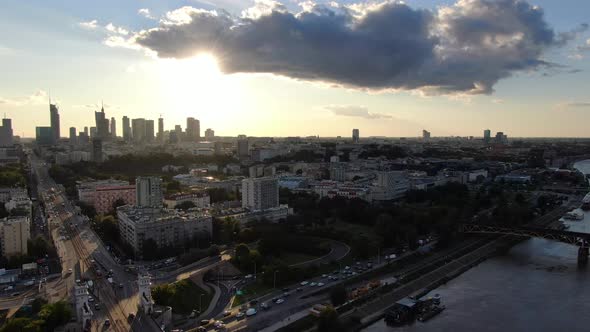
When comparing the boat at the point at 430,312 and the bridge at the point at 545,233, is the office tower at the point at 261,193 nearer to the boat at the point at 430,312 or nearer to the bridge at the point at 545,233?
the bridge at the point at 545,233

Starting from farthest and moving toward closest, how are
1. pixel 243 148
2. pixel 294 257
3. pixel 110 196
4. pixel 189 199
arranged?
pixel 243 148 → pixel 110 196 → pixel 189 199 → pixel 294 257

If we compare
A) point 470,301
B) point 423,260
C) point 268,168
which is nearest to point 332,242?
→ point 423,260

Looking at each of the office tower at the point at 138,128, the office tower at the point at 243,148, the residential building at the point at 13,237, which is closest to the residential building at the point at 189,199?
the residential building at the point at 13,237

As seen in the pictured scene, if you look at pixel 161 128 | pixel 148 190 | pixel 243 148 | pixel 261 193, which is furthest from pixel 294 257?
pixel 161 128

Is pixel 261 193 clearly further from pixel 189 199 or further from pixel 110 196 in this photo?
pixel 110 196

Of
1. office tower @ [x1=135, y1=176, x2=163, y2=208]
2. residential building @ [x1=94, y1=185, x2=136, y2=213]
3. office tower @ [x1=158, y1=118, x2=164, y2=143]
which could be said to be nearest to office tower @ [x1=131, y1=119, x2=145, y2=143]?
office tower @ [x1=158, y1=118, x2=164, y2=143]
